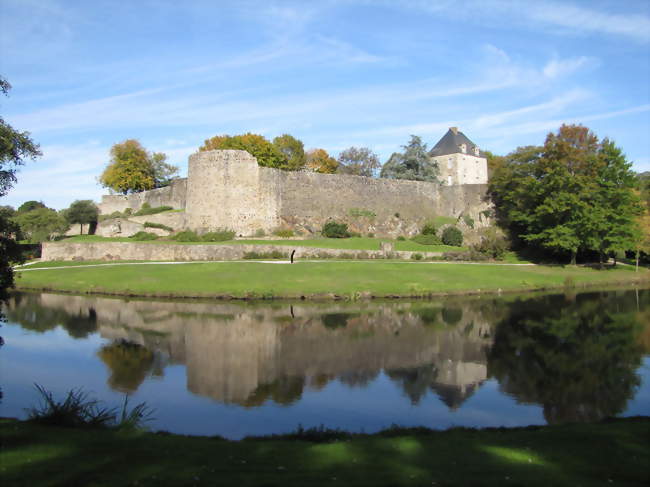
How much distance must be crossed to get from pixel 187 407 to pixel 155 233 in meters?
30.6

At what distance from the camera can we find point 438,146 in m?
62.0

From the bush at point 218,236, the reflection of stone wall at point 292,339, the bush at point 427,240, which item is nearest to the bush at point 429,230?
the bush at point 427,240

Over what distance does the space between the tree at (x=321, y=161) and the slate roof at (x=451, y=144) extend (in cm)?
1312

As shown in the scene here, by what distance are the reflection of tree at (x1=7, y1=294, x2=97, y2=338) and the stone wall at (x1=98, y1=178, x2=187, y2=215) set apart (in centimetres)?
2094

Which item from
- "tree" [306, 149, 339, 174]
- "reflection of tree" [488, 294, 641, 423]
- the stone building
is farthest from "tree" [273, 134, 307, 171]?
"reflection of tree" [488, 294, 641, 423]

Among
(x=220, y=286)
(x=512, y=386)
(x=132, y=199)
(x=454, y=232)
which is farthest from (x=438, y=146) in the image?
(x=512, y=386)

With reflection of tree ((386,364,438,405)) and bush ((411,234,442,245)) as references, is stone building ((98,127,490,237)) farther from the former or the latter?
reflection of tree ((386,364,438,405))

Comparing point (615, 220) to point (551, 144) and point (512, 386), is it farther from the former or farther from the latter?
point (512, 386)

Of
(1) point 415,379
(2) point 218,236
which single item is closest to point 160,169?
Answer: (2) point 218,236

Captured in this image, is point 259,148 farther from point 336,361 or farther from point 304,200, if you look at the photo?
point 336,361

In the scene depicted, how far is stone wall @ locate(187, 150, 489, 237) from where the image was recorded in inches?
1486

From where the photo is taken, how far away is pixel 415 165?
2282 inches

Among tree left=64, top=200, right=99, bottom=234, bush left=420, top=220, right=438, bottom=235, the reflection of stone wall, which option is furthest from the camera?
tree left=64, top=200, right=99, bottom=234

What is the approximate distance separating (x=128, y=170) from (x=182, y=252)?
2750 cm
